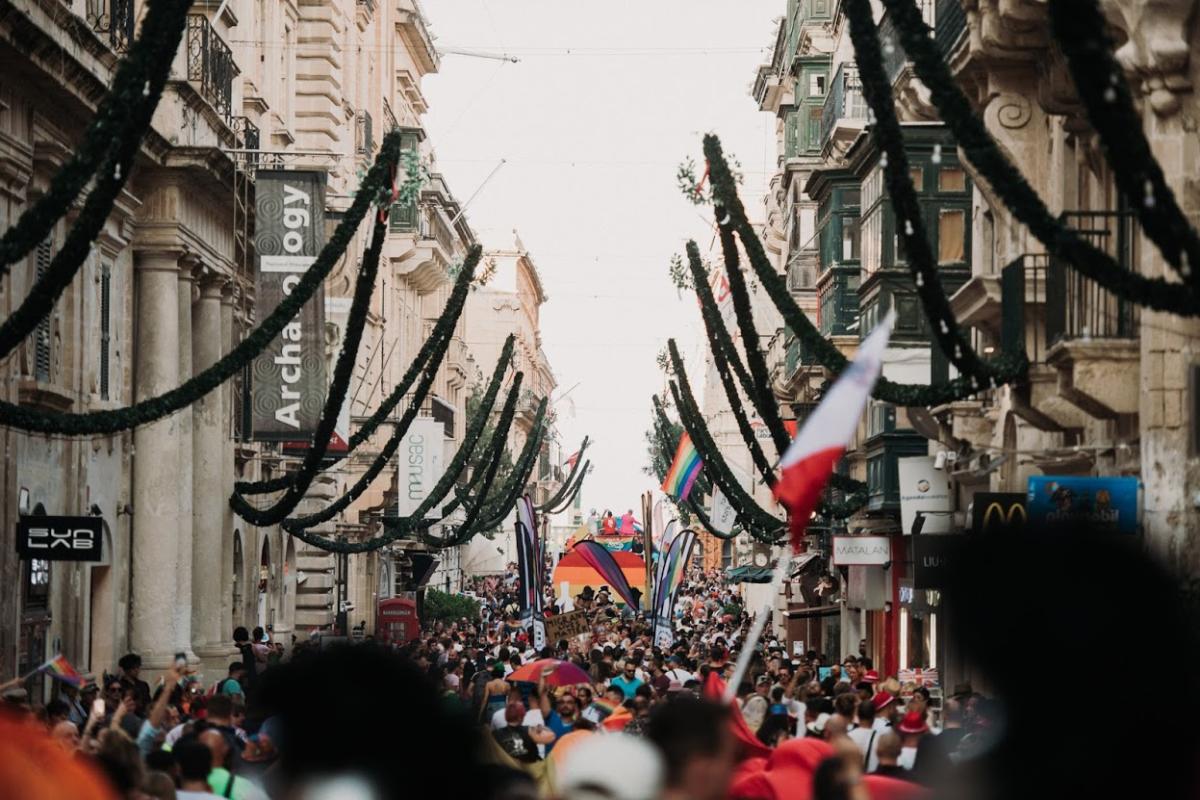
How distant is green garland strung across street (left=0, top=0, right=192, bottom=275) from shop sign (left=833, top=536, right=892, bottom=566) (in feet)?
68.0

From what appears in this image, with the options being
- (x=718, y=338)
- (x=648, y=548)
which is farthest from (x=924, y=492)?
(x=648, y=548)

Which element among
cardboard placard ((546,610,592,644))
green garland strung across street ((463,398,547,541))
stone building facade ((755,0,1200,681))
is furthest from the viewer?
green garland strung across street ((463,398,547,541))

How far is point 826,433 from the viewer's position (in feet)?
31.5

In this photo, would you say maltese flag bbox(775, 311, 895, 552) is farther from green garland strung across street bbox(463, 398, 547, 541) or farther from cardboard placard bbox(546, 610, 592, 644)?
green garland strung across street bbox(463, 398, 547, 541)

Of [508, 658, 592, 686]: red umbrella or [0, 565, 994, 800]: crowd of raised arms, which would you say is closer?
[0, 565, 994, 800]: crowd of raised arms

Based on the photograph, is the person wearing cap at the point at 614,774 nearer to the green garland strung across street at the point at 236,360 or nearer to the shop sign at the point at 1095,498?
the green garland strung across street at the point at 236,360

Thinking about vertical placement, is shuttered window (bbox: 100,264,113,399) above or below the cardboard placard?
above

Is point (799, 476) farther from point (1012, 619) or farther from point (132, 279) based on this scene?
point (132, 279)

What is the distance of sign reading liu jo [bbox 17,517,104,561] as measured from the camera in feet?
78.7

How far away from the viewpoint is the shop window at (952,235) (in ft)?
107

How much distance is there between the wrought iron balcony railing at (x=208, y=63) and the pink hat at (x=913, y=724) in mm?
22933

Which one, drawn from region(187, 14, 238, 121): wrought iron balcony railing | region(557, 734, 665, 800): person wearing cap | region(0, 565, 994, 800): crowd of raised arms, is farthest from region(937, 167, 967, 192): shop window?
region(557, 734, 665, 800): person wearing cap

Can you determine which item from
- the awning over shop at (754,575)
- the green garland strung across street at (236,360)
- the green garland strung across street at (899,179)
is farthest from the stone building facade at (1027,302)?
the awning over shop at (754,575)

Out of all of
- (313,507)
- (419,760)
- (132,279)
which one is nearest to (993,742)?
(419,760)
